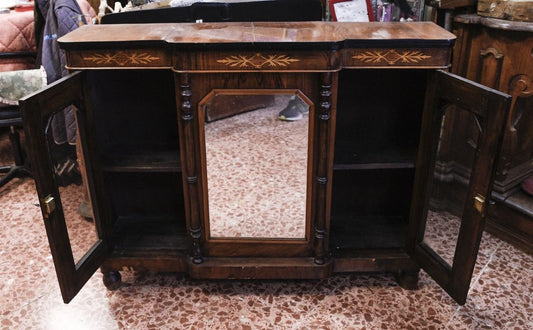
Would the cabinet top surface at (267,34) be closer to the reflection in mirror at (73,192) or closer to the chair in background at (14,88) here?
the reflection in mirror at (73,192)

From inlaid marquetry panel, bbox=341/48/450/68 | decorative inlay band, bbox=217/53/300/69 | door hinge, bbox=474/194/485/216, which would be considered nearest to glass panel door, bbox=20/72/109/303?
decorative inlay band, bbox=217/53/300/69

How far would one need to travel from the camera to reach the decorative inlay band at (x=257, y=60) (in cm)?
170

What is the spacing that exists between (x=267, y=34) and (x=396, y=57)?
0.48 m

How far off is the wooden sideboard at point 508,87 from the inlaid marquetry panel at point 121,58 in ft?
4.97

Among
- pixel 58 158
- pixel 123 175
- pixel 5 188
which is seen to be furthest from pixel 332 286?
pixel 5 188

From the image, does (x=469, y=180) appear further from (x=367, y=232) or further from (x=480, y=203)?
(x=367, y=232)

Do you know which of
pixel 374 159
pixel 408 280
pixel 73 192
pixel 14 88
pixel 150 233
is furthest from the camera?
pixel 73 192

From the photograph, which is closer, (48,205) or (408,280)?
(48,205)

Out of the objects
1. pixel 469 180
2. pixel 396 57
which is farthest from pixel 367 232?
pixel 396 57

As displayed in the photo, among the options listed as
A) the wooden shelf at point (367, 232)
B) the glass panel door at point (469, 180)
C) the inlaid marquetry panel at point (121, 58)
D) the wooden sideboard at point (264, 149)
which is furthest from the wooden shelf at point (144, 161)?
the glass panel door at point (469, 180)

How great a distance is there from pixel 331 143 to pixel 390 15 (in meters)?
1.13

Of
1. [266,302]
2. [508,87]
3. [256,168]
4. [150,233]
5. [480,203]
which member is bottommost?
[266,302]

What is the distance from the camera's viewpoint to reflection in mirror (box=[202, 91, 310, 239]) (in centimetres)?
192

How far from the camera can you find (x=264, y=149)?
218 cm
